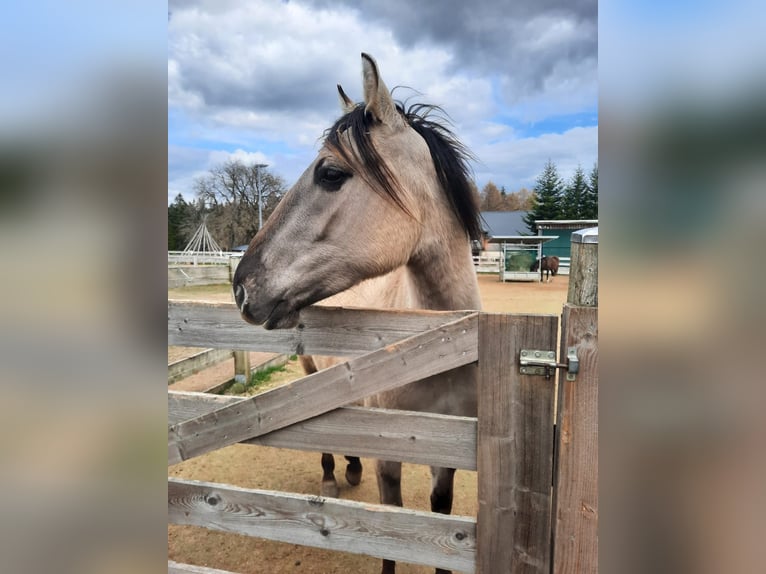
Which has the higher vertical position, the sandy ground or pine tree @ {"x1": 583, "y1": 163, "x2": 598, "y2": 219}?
pine tree @ {"x1": 583, "y1": 163, "x2": 598, "y2": 219}

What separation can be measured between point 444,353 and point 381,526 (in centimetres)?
63

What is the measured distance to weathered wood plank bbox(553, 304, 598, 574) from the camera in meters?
1.06

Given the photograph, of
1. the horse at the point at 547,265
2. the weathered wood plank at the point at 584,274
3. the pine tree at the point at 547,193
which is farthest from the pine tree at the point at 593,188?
the horse at the point at 547,265

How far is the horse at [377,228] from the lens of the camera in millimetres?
1407

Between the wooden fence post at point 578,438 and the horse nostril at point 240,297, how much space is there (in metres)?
0.99

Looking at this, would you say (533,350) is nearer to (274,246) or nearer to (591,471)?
(591,471)

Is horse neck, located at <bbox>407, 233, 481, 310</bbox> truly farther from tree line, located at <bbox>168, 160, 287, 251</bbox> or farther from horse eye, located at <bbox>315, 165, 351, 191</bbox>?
tree line, located at <bbox>168, 160, 287, 251</bbox>

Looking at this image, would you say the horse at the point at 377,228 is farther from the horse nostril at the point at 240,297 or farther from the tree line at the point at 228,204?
the tree line at the point at 228,204

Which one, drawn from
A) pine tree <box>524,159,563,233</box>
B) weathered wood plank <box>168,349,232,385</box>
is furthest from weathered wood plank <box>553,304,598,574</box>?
pine tree <box>524,159,563,233</box>

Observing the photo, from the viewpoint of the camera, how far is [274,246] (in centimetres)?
144

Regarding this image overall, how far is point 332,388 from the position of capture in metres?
1.28

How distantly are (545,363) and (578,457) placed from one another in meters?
0.27

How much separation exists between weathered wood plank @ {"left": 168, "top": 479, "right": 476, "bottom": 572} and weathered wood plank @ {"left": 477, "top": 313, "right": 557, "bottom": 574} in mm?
117
